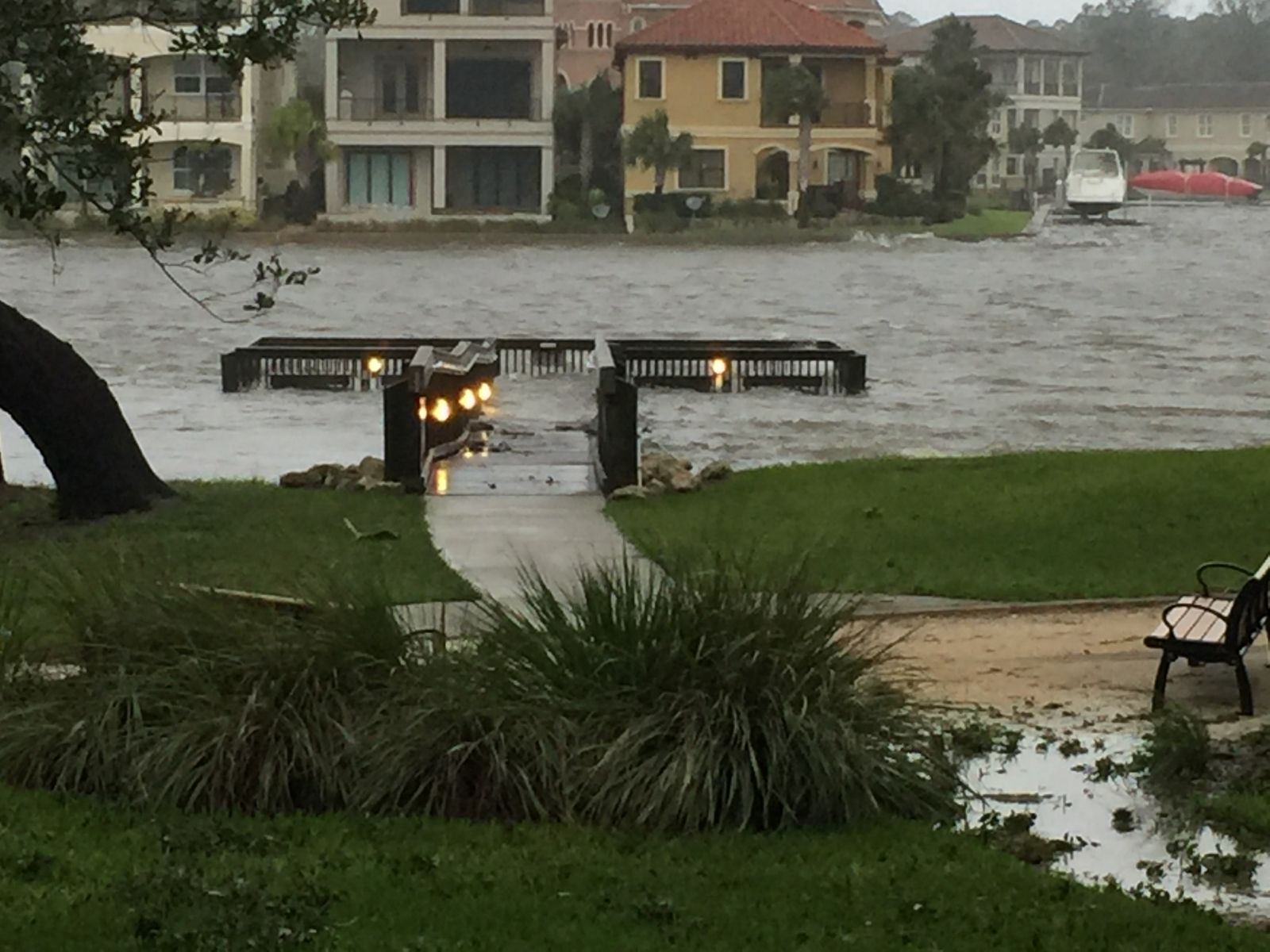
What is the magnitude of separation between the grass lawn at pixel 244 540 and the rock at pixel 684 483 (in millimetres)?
2068

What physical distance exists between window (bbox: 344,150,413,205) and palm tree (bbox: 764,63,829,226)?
1238 cm

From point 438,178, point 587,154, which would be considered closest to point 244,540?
point 438,178

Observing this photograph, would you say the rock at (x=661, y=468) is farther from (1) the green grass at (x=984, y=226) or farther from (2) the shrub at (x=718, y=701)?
(1) the green grass at (x=984, y=226)

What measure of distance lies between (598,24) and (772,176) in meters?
17.1

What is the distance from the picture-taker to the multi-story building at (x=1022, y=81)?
128 metres

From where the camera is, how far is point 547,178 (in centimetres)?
8244

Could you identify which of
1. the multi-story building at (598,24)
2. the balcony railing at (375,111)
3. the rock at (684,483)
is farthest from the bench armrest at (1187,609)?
the multi-story building at (598,24)

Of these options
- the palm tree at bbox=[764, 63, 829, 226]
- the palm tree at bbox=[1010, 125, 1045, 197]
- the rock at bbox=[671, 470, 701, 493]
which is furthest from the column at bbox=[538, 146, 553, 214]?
the rock at bbox=[671, 470, 701, 493]

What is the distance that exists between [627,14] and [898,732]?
96894 mm

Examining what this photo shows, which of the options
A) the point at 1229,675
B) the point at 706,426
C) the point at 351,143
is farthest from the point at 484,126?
the point at 1229,675

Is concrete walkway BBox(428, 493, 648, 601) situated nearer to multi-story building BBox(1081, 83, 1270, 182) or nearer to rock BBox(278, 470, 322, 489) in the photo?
rock BBox(278, 470, 322, 489)


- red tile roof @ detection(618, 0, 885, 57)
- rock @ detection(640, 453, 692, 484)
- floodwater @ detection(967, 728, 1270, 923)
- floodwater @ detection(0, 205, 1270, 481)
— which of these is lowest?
floodwater @ detection(0, 205, 1270, 481)

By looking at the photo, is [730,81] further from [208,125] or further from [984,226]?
[208,125]

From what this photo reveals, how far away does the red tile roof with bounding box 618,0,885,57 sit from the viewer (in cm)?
8531
